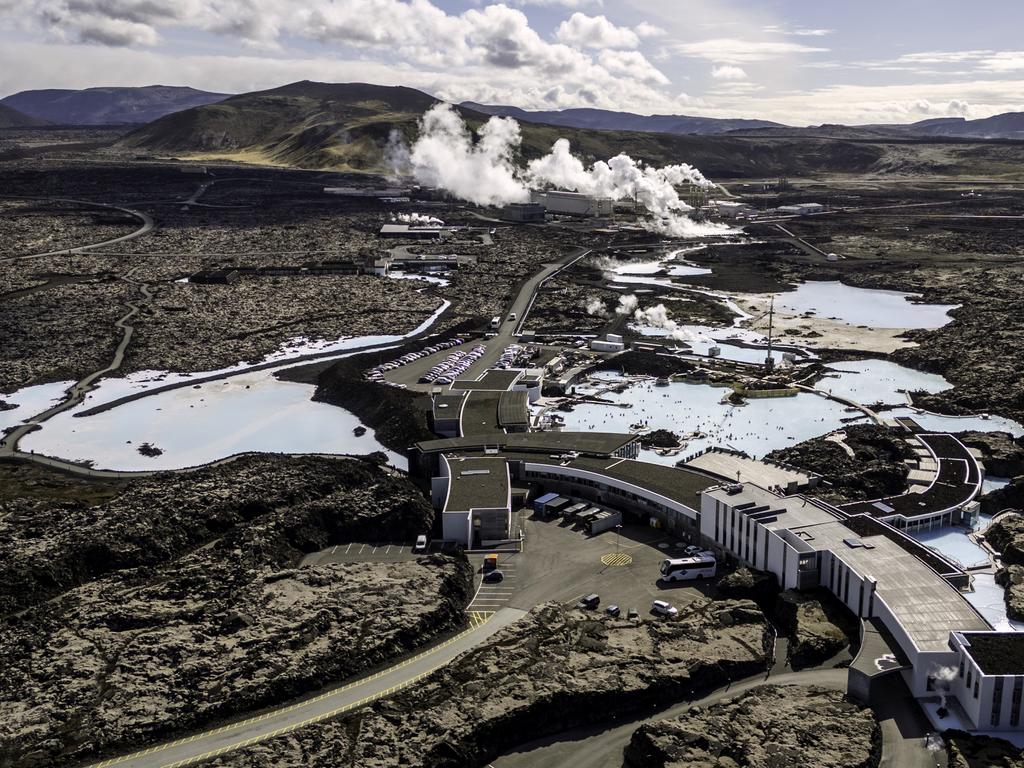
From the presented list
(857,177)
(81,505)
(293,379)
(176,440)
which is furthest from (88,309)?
(857,177)

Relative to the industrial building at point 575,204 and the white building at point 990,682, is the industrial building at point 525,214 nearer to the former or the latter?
the industrial building at point 575,204

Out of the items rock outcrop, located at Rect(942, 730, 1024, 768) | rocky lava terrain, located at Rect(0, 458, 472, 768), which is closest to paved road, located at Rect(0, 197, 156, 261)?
rocky lava terrain, located at Rect(0, 458, 472, 768)

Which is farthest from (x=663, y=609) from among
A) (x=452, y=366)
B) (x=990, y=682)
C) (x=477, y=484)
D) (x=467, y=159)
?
(x=467, y=159)

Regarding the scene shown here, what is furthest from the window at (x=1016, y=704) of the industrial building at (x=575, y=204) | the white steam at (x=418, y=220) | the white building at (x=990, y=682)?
the industrial building at (x=575, y=204)

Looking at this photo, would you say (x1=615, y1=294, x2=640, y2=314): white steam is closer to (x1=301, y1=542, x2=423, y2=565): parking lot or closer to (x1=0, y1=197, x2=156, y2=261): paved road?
(x1=301, y1=542, x2=423, y2=565): parking lot

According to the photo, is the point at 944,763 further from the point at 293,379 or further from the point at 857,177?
the point at 857,177

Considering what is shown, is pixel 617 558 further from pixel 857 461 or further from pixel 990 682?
pixel 857 461

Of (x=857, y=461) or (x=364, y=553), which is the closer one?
(x=364, y=553)
